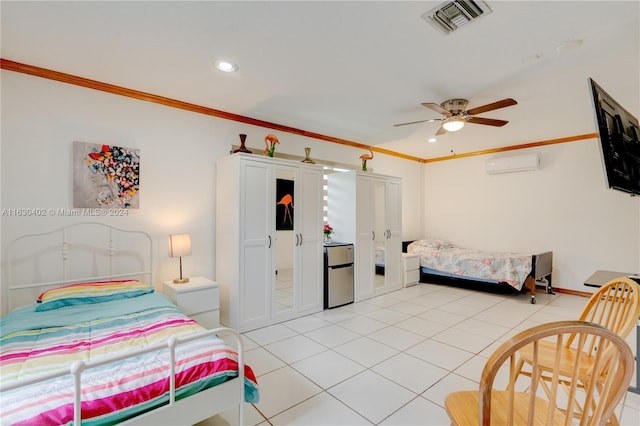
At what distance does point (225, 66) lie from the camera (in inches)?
106

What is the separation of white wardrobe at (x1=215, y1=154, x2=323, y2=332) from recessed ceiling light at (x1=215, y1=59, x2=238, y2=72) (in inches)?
35.4

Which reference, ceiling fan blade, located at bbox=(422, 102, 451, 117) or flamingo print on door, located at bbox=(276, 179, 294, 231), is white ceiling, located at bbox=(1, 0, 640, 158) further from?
flamingo print on door, located at bbox=(276, 179, 294, 231)

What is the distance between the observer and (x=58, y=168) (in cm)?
279

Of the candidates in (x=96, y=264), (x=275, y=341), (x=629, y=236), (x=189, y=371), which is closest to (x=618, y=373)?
(x=189, y=371)

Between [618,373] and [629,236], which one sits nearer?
[618,373]

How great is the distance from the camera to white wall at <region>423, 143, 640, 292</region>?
4.64 m

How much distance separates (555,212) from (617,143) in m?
3.45

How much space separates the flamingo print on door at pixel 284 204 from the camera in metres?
3.72

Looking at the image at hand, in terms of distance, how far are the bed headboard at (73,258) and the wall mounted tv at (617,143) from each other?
13.0ft

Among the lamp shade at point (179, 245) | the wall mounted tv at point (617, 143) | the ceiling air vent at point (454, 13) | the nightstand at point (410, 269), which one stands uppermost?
the ceiling air vent at point (454, 13)

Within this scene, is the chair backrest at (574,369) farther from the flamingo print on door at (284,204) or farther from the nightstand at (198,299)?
the flamingo print on door at (284,204)

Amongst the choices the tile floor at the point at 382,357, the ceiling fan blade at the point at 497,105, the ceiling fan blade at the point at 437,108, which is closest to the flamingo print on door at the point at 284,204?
the tile floor at the point at 382,357

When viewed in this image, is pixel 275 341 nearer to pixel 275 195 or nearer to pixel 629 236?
pixel 275 195

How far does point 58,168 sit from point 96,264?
94 cm
